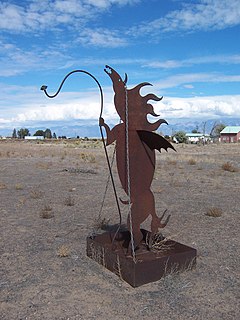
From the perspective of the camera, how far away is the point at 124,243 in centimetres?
660

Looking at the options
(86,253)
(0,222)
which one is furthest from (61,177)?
(86,253)

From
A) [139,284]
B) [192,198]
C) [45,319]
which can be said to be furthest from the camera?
[192,198]

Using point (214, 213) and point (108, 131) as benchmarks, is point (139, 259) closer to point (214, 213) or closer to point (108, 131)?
point (108, 131)

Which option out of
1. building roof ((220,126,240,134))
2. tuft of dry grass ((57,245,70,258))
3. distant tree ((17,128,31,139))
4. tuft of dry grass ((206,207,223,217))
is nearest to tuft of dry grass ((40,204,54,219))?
tuft of dry grass ((57,245,70,258))

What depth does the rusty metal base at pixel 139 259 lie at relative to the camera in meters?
5.50

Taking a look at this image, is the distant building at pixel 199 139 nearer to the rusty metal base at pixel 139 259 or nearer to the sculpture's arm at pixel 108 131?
the rusty metal base at pixel 139 259

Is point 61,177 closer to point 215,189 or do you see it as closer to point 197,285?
point 215,189

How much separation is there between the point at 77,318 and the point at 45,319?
36 centimetres

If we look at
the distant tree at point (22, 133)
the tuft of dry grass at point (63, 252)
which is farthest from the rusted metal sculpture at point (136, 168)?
the distant tree at point (22, 133)

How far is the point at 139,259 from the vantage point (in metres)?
5.77

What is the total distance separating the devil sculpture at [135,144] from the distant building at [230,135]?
119 metres

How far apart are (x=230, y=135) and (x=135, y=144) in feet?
404

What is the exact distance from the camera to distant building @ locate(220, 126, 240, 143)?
121812 mm

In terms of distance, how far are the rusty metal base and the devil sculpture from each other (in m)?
0.37
